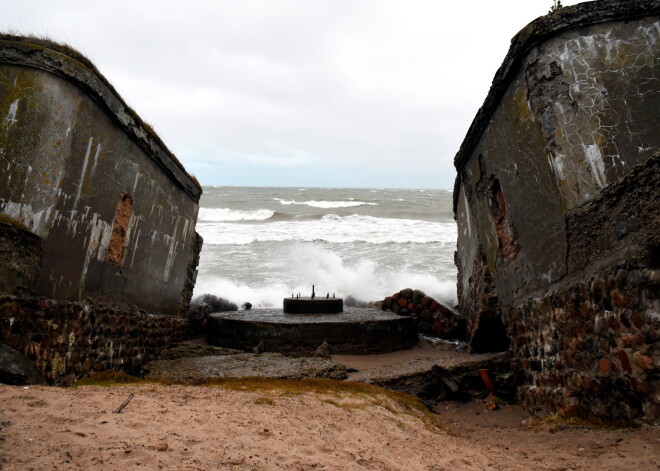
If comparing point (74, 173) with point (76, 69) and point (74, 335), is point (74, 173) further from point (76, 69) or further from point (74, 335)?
point (74, 335)

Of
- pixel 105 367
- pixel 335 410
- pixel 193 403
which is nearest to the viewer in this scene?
pixel 193 403

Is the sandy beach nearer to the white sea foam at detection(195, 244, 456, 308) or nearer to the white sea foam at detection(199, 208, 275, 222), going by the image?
the white sea foam at detection(195, 244, 456, 308)

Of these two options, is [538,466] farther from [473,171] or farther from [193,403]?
[473,171]

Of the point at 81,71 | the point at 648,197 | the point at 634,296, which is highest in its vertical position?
the point at 81,71

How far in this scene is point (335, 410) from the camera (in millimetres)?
4625

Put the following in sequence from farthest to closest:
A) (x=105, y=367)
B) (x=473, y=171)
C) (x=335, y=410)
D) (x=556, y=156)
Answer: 1. (x=473, y=171)
2. (x=105, y=367)
3. (x=556, y=156)
4. (x=335, y=410)

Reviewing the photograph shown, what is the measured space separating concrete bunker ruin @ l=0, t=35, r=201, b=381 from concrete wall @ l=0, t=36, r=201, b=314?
0.4 inches

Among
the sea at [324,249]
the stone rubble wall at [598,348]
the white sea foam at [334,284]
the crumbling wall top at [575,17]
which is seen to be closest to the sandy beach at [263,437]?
the stone rubble wall at [598,348]

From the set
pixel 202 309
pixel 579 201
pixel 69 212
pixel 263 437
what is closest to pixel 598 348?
pixel 579 201

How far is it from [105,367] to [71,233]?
70.3 inches

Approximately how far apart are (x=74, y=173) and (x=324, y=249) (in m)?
21.0

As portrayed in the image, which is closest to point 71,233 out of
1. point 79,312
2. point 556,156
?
point 79,312

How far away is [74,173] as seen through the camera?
17.2 ft

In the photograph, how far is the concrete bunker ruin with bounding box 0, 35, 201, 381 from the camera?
4.58 meters
